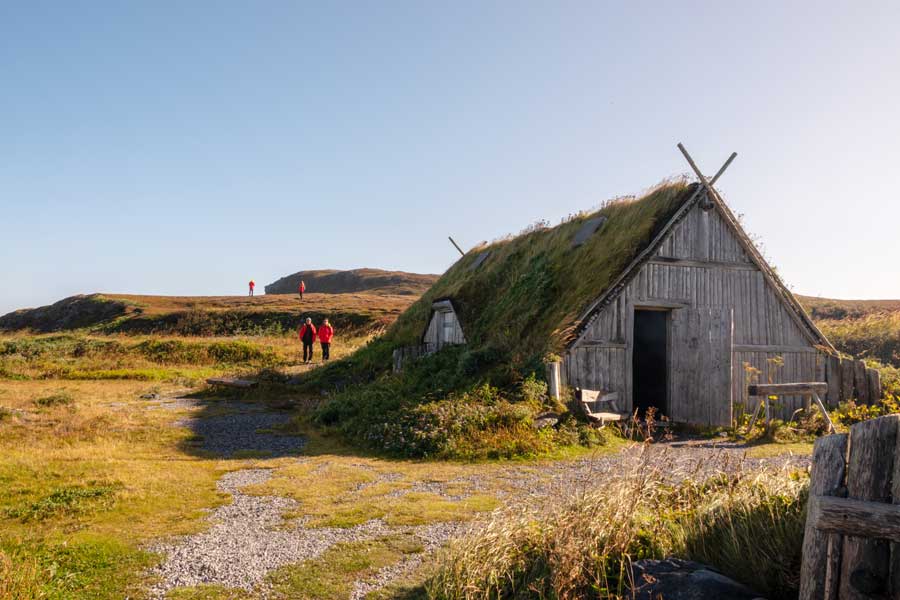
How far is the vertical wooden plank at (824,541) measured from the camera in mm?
4172

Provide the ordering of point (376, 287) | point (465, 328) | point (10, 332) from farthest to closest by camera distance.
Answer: point (376, 287) < point (10, 332) < point (465, 328)

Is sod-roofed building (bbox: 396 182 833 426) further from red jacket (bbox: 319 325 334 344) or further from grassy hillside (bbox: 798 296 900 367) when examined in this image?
red jacket (bbox: 319 325 334 344)

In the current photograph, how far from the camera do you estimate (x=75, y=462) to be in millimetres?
11023

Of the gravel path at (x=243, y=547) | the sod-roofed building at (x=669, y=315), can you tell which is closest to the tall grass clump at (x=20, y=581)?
the gravel path at (x=243, y=547)

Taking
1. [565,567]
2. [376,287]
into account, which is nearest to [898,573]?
[565,567]

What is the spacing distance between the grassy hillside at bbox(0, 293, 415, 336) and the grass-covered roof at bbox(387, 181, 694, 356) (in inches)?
827

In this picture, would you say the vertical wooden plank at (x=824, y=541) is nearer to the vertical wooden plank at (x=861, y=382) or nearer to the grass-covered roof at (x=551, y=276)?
the grass-covered roof at (x=551, y=276)

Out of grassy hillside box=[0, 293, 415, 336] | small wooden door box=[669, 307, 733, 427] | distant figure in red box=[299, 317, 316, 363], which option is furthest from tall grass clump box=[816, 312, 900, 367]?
grassy hillside box=[0, 293, 415, 336]

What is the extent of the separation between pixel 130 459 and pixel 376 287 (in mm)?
84646

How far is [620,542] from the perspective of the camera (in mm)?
5352

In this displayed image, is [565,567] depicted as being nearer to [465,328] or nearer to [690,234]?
[690,234]

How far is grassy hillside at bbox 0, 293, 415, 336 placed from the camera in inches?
1834

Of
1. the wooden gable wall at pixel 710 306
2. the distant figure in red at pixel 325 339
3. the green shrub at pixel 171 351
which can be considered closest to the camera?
the wooden gable wall at pixel 710 306

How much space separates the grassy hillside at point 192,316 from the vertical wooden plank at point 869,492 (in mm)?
38462
